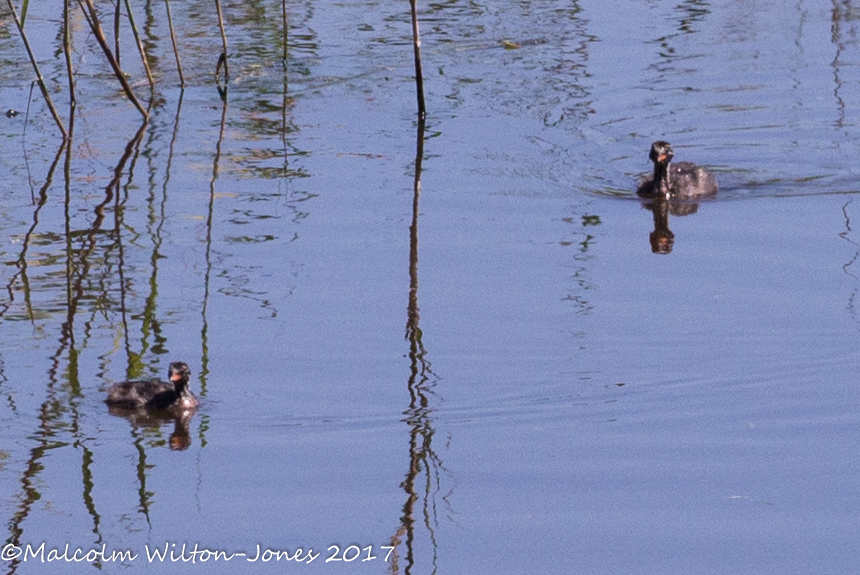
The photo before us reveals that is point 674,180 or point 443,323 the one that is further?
point 674,180

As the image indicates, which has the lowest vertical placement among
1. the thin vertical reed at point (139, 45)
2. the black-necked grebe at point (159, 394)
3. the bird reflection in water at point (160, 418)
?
the bird reflection in water at point (160, 418)

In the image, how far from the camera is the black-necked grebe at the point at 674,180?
34.3 ft

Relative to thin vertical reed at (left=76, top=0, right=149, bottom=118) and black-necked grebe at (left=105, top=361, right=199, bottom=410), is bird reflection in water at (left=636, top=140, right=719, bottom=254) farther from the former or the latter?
black-necked grebe at (left=105, top=361, right=199, bottom=410)

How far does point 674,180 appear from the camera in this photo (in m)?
10.4

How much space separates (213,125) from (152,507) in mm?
7146

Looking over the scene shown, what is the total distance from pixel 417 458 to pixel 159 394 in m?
1.29

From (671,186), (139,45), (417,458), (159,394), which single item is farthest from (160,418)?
(139,45)

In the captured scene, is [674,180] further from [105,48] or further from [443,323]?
[105,48]

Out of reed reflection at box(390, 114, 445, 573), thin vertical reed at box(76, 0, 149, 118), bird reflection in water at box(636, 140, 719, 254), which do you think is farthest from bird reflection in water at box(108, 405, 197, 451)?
thin vertical reed at box(76, 0, 149, 118)

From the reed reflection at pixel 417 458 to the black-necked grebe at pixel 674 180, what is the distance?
9.21 feet

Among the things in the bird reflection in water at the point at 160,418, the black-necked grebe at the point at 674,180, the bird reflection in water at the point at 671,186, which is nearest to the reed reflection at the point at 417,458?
the bird reflection in water at the point at 160,418

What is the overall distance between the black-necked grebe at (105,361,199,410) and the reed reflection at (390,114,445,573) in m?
0.98

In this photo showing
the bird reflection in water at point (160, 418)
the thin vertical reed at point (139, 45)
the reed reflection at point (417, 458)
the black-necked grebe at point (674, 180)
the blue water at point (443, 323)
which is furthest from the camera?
the thin vertical reed at point (139, 45)

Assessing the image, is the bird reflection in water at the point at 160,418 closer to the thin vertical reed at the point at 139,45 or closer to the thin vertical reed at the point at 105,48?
the thin vertical reed at the point at 105,48
